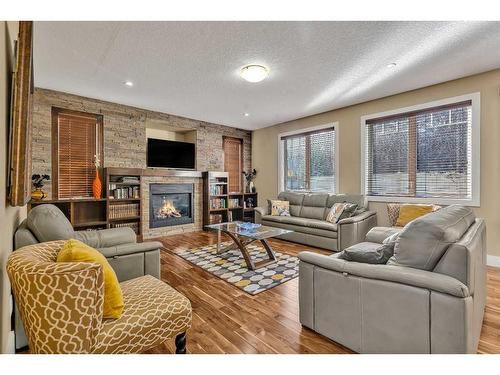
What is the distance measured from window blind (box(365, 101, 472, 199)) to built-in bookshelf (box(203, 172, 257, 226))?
125 inches

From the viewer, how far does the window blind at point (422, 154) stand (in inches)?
143

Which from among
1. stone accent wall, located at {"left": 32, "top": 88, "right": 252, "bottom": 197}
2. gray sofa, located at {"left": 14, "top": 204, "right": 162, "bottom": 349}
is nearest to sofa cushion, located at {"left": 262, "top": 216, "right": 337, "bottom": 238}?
stone accent wall, located at {"left": 32, "top": 88, "right": 252, "bottom": 197}

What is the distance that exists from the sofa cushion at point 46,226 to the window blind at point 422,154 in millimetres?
4676

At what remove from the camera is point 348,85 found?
376cm

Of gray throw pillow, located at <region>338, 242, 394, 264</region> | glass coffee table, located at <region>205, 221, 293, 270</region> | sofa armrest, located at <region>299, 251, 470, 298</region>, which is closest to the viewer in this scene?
sofa armrest, located at <region>299, 251, 470, 298</region>

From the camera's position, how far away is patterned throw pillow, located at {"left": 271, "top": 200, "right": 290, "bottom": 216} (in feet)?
17.1

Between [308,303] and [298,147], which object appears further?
[298,147]

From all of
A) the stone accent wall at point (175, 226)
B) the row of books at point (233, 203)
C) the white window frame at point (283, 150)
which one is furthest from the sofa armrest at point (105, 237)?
the white window frame at point (283, 150)

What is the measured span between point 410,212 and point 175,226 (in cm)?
451

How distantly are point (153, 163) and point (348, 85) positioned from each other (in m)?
3.95

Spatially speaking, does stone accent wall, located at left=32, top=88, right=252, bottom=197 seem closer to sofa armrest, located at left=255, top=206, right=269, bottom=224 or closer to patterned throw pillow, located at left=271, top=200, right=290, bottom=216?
sofa armrest, located at left=255, top=206, right=269, bottom=224

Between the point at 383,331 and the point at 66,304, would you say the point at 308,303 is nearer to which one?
the point at 383,331
